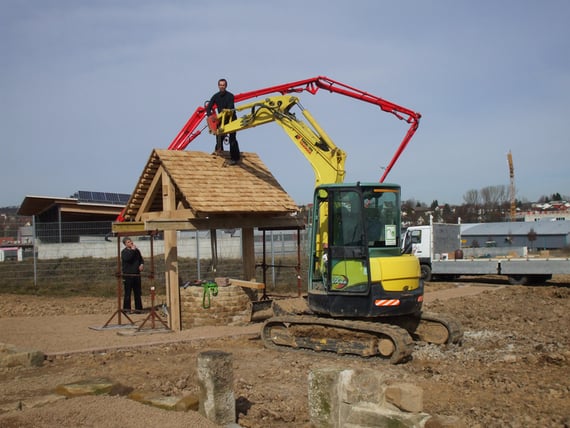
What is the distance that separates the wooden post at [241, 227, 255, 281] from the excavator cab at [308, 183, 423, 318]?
423 cm

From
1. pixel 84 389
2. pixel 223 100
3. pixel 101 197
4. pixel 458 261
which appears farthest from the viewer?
pixel 101 197

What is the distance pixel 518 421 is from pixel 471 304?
40.2ft

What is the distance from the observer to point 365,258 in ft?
34.5

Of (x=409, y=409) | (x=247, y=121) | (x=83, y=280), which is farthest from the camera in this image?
(x=83, y=280)

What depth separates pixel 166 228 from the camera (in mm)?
12914

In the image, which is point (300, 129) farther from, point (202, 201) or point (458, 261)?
point (458, 261)

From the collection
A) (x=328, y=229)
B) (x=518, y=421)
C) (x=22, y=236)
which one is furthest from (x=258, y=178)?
(x=22, y=236)

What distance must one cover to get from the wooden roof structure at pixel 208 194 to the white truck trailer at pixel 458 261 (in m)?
9.06

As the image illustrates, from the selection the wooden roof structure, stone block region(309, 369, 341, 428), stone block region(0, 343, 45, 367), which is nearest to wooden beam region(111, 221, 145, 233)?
the wooden roof structure

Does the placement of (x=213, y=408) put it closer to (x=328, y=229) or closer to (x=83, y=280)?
(x=328, y=229)

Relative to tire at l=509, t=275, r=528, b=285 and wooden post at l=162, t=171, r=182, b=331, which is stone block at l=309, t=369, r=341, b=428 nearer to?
wooden post at l=162, t=171, r=182, b=331

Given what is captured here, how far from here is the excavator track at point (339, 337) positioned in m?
9.98

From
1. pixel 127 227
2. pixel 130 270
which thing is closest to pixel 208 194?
pixel 127 227

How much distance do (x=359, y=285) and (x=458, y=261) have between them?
1643cm
